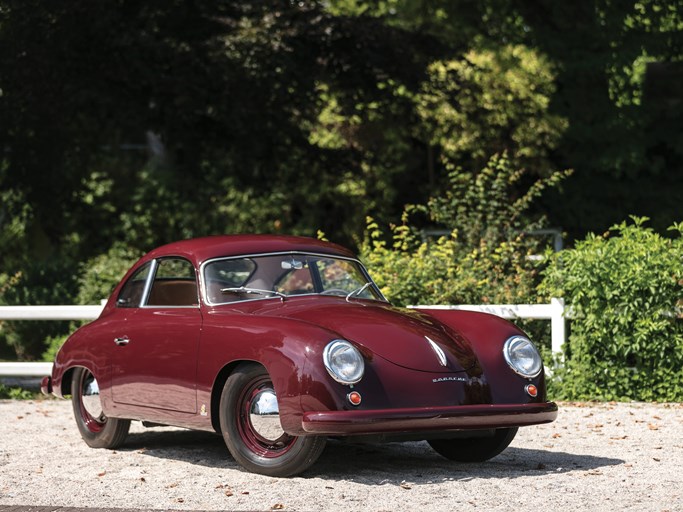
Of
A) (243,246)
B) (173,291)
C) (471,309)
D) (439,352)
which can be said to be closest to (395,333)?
(439,352)

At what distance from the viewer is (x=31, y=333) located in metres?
16.6

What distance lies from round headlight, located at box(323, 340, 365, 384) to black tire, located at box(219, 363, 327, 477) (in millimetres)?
485

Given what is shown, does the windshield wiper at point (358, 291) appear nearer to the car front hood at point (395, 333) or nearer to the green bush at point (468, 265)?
the car front hood at point (395, 333)

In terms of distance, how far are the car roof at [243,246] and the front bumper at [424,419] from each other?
6.46ft

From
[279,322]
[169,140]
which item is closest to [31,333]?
[169,140]

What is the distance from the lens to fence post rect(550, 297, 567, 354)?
12477 millimetres

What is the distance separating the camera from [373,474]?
8273 millimetres

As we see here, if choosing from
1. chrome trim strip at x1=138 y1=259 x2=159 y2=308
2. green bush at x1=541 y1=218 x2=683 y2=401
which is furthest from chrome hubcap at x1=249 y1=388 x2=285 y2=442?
green bush at x1=541 y1=218 x2=683 y2=401

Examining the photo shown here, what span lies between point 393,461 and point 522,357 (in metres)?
1.21

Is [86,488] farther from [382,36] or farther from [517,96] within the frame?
[517,96]

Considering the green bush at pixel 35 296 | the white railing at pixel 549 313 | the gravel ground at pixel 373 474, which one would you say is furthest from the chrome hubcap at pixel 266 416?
the green bush at pixel 35 296

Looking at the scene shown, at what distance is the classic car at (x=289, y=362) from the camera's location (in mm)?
7789

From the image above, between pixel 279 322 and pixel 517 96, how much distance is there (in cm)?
1832

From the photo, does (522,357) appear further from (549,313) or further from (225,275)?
(549,313)
